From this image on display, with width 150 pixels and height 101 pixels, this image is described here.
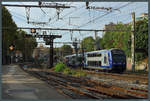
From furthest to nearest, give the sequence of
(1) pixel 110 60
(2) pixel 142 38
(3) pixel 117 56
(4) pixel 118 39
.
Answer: (4) pixel 118 39 → (2) pixel 142 38 → (3) pixel 117 56 → (1) pixel 110 60

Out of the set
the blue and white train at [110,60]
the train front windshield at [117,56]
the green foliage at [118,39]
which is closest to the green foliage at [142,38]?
the green foliage at [118,39]

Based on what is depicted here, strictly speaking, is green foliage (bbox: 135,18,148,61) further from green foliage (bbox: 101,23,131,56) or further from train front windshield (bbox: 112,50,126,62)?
train front windshield (bbox: 112,50,126,62)

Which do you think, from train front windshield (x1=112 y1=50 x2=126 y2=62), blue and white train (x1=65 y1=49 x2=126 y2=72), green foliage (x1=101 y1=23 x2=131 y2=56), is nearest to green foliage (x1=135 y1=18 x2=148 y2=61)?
green foliage (x1=101 y1=23 x2=131 y2=56)

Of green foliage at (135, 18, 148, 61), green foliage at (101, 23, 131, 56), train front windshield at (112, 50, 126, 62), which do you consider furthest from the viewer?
green foliage at (101, 23, 131, 56)

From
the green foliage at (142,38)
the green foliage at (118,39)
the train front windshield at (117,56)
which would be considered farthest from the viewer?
the green foliage at (118,39)

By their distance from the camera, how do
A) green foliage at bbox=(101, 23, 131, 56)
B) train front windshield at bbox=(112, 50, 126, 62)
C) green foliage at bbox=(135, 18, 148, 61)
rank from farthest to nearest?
green foliage at bbox=(101, 23, 131, 56) < green foliage at bbox=(135, 18, 148, 61) < train front windshield at bbox=(112, 50, 126, 62)

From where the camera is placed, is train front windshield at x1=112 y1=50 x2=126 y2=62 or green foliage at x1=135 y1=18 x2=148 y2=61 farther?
green foliage at x1=135 y1=18 x2=148 y2=61

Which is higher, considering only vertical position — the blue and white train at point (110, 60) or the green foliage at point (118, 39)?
the green foliage at point (118, 39)

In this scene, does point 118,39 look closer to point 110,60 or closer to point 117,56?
point 117,56

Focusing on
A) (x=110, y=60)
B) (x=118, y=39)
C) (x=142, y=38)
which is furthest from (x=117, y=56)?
(x=118, y=39)

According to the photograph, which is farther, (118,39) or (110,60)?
(118,39)

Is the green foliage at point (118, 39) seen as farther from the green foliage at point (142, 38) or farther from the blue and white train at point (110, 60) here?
the blue and white train at point (110, 60)

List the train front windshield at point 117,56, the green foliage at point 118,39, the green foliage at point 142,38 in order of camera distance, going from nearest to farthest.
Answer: the train front windshield at point 117,56 → the green foliage at point 142,38 → the green foliage at point 118,39

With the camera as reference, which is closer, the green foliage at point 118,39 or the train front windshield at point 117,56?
the train front windshield at point 117,56
